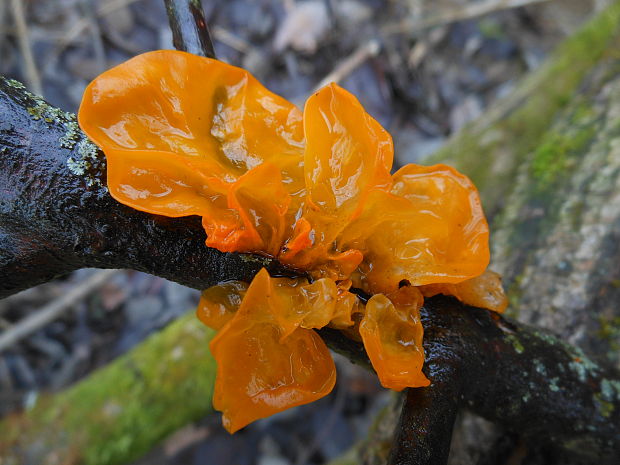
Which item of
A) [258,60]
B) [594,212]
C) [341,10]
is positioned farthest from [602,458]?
[341,10]

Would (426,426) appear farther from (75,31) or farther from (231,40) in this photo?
(75,31)

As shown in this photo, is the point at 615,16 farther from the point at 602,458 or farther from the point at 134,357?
the point at 134,357

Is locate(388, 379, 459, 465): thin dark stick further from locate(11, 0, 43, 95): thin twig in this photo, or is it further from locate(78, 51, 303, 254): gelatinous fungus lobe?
locate(11, 0, 43, 95): thin twig

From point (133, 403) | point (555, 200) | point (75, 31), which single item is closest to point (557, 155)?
point (555, 200)

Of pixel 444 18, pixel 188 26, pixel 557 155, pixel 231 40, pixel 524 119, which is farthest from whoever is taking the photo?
pixel 444 18

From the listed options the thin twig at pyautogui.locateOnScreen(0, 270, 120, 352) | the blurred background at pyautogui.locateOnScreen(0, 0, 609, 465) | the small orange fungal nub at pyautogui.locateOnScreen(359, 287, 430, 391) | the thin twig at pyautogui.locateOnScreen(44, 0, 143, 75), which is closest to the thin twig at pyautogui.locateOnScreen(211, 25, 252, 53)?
the blurred background at pyautogui.locateOnScreen(0, 0, 609, 465)
